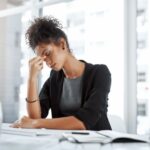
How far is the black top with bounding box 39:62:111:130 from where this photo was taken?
1376 millimetres

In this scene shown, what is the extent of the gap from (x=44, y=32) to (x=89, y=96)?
1.32ft

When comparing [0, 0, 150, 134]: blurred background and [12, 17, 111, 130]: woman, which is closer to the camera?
[12, 17, 111, 130]: woman

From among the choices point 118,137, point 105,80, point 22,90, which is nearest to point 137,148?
point 118,137

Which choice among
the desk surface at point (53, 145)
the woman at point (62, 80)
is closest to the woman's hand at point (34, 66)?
the woman at point (62, 80)

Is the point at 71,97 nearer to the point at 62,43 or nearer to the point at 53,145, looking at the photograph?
the point at 62,43

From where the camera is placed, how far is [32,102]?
1667 millimetres

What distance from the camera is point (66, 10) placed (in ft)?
10.3

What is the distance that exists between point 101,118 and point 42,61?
0.44 metres

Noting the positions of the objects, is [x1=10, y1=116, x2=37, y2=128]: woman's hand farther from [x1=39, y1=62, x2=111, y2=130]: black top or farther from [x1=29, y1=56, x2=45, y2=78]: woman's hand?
[x1=29, y1=56, x2=45, y2=78]: woman's hand

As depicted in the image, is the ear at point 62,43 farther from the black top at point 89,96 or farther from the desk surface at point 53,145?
the desk surface at point 53,145

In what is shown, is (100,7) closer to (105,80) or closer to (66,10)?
(66,10)

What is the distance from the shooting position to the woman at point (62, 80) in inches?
59.5

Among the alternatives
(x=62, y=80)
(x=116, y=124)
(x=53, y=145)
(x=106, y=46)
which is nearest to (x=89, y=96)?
(x=62, y=80)

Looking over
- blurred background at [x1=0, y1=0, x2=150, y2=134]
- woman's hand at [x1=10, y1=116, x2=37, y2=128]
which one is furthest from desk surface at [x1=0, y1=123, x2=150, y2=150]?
blurred background at [x1=0, y1=0, x2=150, y2=134]
